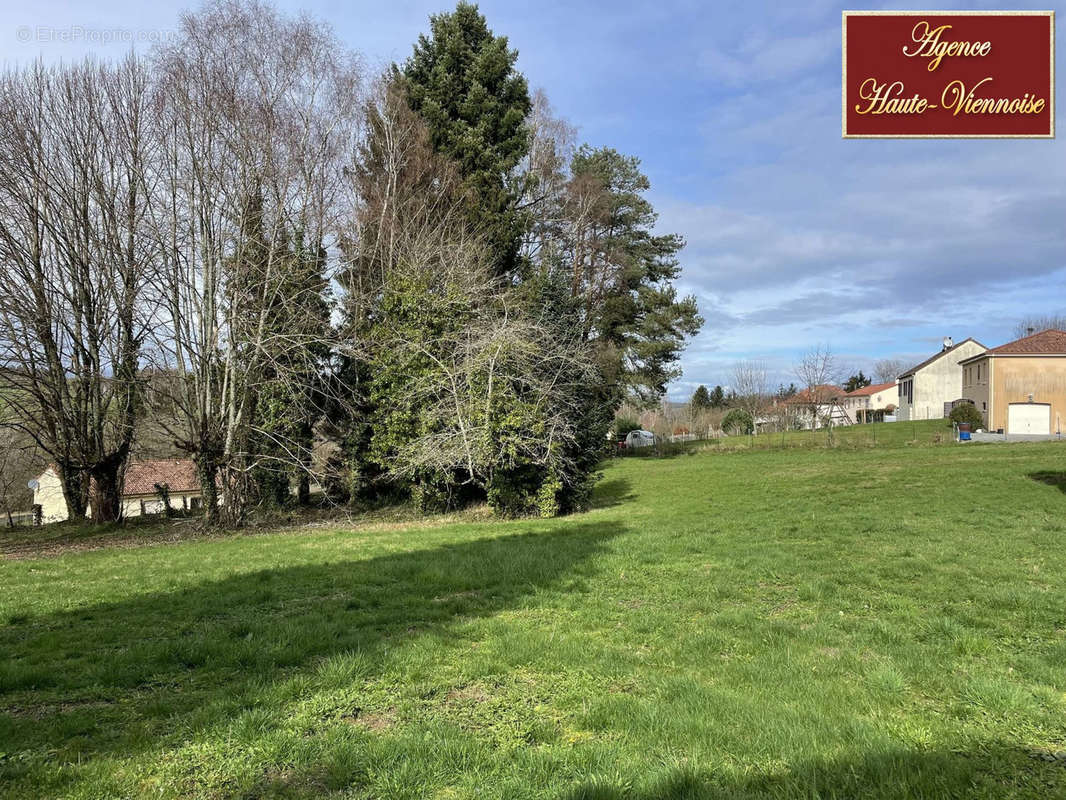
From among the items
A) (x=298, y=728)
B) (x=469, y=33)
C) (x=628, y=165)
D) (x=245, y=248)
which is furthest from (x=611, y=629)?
(x=628, y=165)

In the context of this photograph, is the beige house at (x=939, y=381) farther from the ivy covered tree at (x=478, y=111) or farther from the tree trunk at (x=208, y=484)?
the tree trunk at (x=208, y=484)

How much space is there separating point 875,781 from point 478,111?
73.4 feet

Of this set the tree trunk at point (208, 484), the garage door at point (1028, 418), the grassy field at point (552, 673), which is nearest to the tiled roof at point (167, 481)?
the tree trunk at point (208, 484)

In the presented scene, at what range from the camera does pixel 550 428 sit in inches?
559

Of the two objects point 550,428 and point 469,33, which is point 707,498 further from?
point 469,33

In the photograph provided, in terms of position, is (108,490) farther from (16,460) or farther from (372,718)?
(372,718)

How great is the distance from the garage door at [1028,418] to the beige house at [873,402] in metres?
33.0

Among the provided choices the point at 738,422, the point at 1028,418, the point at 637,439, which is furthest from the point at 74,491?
the point at 1028,418

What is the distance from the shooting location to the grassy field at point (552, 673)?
2.83m

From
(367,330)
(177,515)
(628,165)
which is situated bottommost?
(177,515)

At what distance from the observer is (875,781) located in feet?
8.88

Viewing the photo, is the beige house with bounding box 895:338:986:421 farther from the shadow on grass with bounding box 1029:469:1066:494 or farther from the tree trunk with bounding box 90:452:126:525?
the tree trunk with bounding box 90:452:126:525

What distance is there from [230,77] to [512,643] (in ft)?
49.0

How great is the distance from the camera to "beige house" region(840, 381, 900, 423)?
2768 inches
